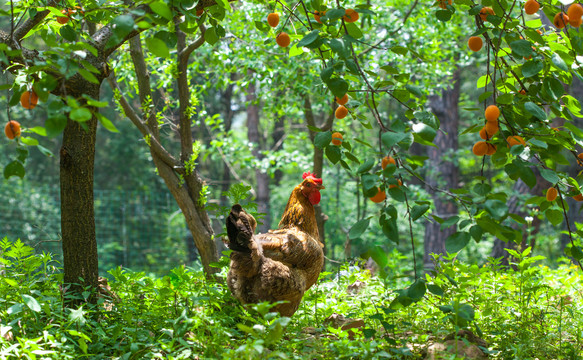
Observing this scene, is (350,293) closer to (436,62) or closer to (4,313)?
(4,313)

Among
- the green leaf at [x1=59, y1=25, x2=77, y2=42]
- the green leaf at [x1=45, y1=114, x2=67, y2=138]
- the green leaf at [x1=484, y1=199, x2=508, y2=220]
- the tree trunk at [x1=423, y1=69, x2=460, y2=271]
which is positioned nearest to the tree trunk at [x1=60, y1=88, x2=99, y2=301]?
the green leaf at [x1=59, y1=25, x2=77, y2=42]

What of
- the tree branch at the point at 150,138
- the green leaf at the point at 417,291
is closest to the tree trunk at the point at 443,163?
the tree branch at the point at 150,138

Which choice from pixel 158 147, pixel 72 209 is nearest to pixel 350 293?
pixel 158 147

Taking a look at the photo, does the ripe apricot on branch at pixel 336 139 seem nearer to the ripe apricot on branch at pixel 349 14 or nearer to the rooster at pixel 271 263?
the ripe apricot on branch at pixel 349 14

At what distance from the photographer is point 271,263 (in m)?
2.72

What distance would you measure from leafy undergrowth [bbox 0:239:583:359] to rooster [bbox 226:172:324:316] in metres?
0.12

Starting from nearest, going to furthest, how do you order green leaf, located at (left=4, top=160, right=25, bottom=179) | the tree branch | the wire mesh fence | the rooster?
green leaf, located at (left=4, top=160, right=25, bottom=179) < the rooster < the tree branch < the wire mesh fence

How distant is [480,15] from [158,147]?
8.38 feet

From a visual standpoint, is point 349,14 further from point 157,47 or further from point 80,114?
point 80,114

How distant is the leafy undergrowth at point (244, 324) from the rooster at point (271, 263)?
12 cm

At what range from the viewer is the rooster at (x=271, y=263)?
8.42ft

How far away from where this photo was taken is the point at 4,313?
7.75ft

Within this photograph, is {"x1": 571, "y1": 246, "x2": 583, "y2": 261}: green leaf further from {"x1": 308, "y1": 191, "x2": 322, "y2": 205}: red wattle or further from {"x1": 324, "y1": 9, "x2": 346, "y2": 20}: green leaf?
{"x1": 308, "y1": 191, "x2": 322, "y2": 205}: red wattle

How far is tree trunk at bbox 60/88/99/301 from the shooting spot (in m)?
2.70
